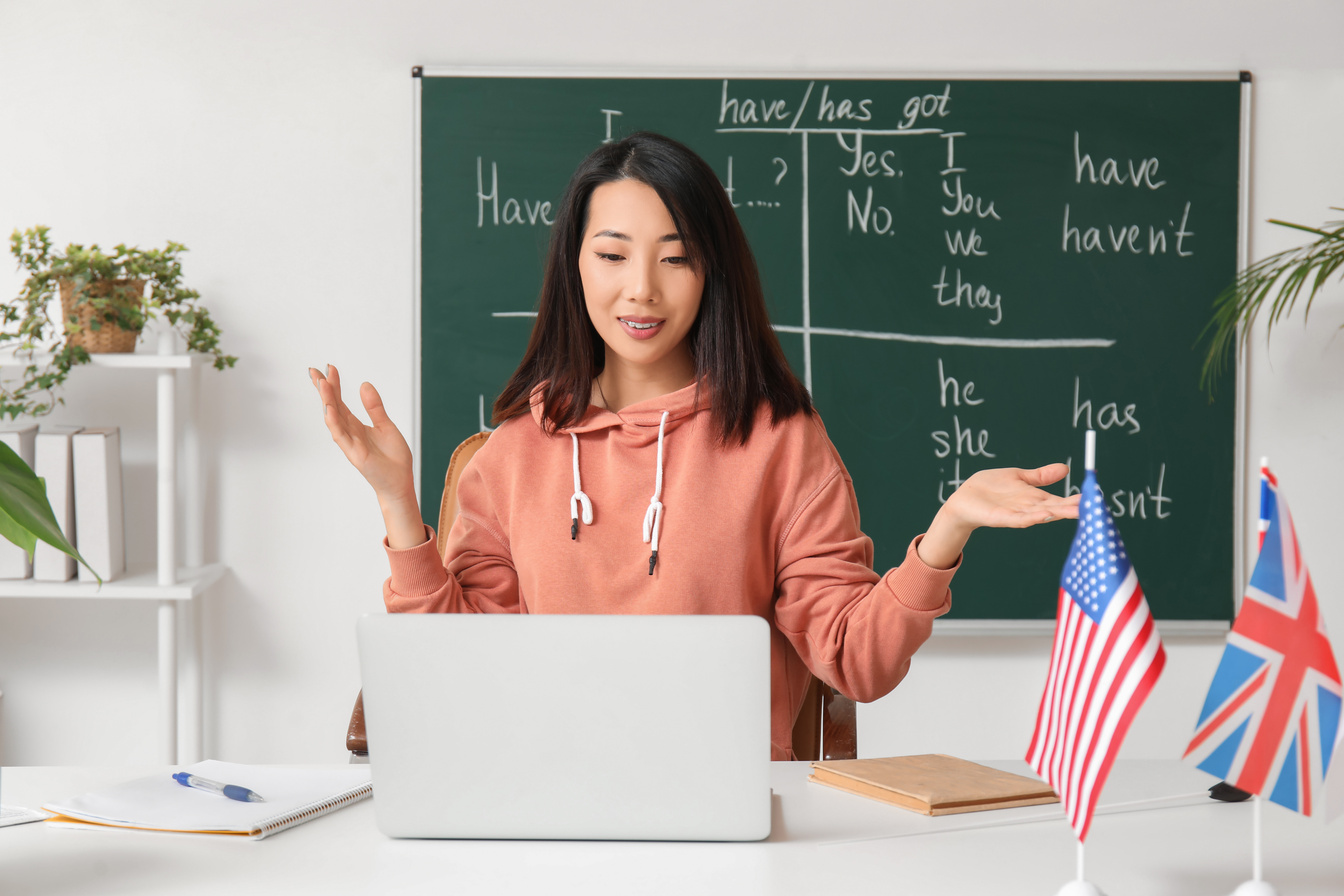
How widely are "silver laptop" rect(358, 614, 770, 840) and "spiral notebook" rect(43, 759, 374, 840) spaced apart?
15cm

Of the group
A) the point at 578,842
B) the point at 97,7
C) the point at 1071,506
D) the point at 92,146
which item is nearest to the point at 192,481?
the point at 92,146

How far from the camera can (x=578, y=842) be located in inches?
35.0

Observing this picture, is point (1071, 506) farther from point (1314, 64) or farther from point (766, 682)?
point (1314, 64)

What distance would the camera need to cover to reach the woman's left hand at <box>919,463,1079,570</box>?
93 centimetres

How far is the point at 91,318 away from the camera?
2176 mm

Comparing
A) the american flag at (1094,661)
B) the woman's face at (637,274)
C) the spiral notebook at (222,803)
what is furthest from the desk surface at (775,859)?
the woman's face at (637,274)

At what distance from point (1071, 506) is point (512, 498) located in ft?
2.53

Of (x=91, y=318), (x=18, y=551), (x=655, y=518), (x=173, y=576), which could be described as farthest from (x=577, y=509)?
(x=18, y=551)

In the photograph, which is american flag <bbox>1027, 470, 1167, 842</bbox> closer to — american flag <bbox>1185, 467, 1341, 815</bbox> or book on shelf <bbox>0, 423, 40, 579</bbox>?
american flag <bbox>1185, 467, 1341, 815</bbox>

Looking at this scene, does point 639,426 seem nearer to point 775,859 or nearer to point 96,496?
point 775,859

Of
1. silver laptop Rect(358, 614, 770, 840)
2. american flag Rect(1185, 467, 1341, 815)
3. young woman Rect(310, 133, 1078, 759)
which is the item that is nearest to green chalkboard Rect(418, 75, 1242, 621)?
young woman Rect(310, 133, 1078, 759)

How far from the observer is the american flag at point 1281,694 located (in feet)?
2.39

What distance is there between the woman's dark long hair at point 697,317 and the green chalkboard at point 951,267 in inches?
39.3

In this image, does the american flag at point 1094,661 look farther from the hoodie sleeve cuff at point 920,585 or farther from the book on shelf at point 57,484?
the book on shelf at point 57,484
